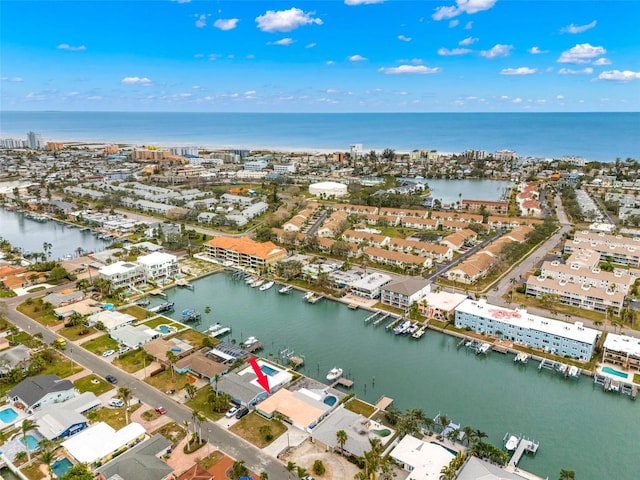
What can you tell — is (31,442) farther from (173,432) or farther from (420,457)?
(420,457)

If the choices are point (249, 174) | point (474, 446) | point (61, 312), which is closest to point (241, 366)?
point (474, 446)

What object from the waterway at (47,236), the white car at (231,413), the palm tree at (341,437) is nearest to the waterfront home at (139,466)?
the white car at (231,413)

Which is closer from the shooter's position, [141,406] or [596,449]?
[596,449]

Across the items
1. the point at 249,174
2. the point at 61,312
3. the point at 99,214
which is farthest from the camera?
the point at 249,174

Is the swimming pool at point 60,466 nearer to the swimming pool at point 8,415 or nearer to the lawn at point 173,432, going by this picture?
the lawn at point 173,432

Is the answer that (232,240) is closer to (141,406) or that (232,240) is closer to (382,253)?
(382,253)
